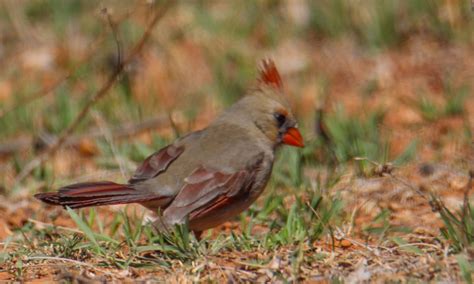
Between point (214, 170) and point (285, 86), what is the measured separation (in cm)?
233

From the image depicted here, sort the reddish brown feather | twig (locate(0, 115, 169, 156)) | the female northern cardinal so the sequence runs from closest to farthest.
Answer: the female northern cardinal → the reddish brown feather → twig (locate(0, 115, 169, 156))

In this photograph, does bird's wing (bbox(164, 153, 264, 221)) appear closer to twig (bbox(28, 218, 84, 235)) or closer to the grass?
twig (bbox(28, 218, 84, 235))

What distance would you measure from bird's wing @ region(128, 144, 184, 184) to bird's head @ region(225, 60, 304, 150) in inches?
16.0

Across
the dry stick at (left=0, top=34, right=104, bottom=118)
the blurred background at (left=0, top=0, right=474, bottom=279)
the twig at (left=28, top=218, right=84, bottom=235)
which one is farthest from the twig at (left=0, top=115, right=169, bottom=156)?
the twig at (left=28, top=218, right=84, bottom=235)

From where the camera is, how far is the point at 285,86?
246 inches

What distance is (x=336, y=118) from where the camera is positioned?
17.4ft

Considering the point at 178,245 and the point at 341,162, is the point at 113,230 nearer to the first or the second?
the point at 178,245

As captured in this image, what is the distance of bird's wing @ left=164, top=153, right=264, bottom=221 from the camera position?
3850mm

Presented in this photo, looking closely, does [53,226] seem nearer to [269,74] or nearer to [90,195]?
[90,195]

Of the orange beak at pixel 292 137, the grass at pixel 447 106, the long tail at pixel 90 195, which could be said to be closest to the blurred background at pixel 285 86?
the grass at pixel 447 106

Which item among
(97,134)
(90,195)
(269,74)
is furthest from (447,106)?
(90,195)

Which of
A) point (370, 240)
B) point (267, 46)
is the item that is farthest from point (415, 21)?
point (370, 240)

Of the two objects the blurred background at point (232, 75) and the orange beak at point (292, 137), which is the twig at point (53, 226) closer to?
the blurred background at point (232, 75)

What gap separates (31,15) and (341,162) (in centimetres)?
316
